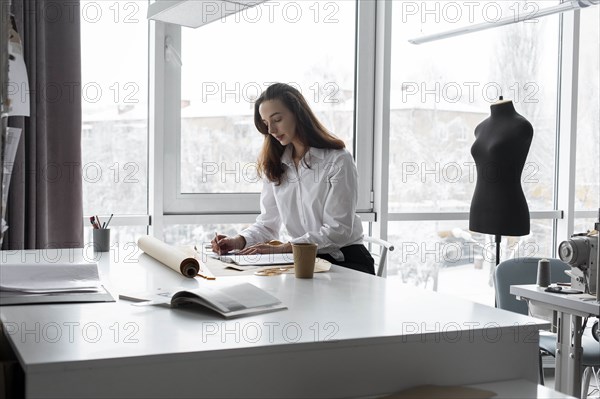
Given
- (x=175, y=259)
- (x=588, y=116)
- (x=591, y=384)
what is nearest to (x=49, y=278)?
(x=175, y=259)

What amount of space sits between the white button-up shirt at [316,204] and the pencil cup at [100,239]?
0.60m

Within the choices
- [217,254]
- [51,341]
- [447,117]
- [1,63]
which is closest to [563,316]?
[217,254]

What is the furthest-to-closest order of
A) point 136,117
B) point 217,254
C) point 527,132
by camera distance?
point 136,117 → point 527,132 → point 217,254

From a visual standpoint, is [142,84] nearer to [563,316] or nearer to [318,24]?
[318,24]

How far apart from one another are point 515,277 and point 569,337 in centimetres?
74

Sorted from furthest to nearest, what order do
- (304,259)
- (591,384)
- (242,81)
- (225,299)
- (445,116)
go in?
(445,116) < (591,384) < (242,81) < (304,259) < (225,299)

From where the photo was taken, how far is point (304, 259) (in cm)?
215

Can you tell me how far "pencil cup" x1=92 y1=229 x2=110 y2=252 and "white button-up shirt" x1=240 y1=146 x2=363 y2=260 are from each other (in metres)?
0.60

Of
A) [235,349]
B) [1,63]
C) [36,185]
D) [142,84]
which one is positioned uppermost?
[142,84]

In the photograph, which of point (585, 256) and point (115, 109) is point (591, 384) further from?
point (115, 109)

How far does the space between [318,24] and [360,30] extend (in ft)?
A: 0.87

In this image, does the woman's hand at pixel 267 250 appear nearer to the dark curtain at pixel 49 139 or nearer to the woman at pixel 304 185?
the woman at pixel 304 185

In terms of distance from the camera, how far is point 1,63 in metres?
1.25

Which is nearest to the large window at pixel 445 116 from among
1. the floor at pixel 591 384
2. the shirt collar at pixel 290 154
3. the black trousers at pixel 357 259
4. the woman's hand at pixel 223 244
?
the floor at pixel 591 384
